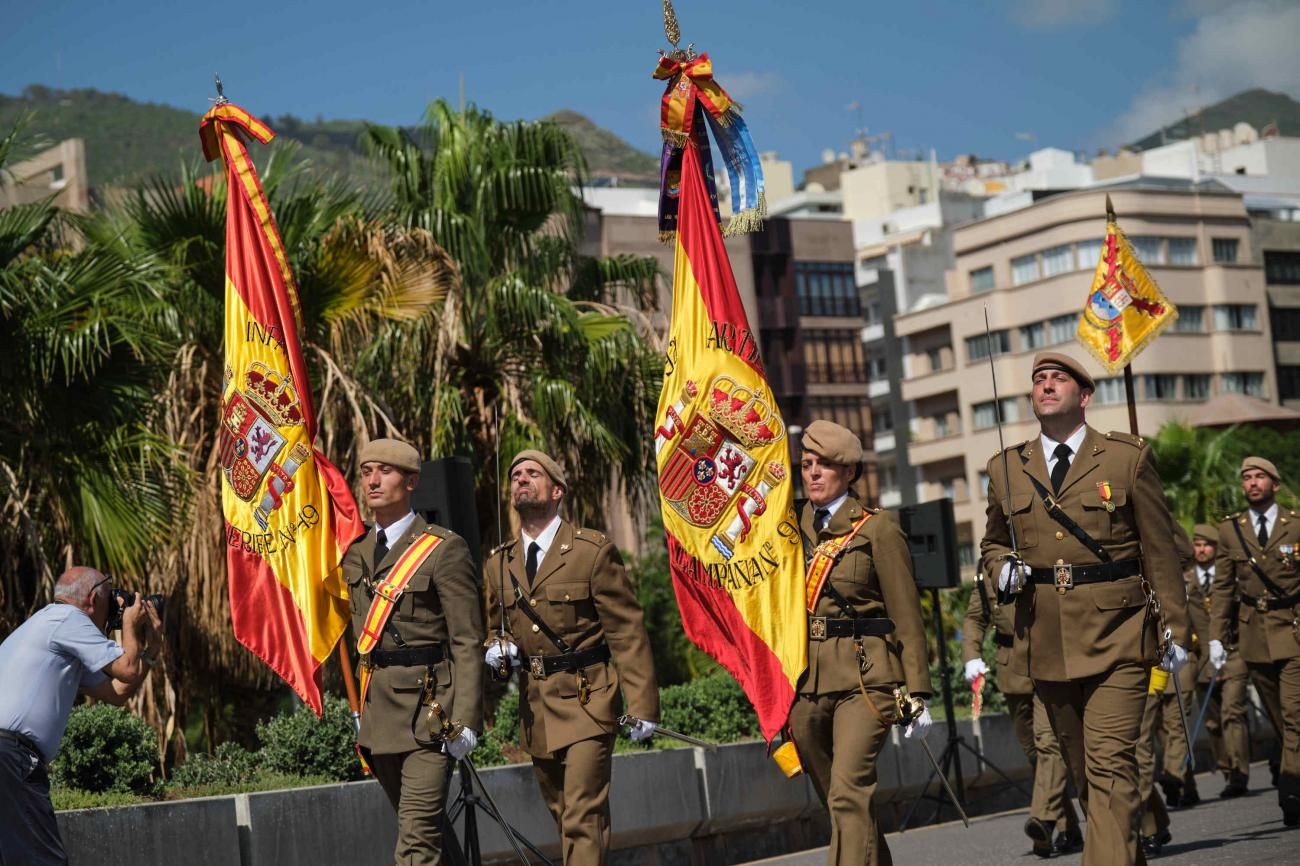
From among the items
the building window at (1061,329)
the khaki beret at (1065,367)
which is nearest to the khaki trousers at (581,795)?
the khaki beret at (1065,367)

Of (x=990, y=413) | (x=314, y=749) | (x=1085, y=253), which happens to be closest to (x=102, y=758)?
(x=314, y=749)

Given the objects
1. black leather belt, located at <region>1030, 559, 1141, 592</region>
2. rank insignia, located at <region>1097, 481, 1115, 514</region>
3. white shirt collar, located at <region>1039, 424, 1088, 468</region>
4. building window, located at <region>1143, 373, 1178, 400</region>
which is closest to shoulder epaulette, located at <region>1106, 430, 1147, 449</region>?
white shirt collar, located at <region>1039, 424, 1088, 468</region>

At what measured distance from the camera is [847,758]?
29.2ft

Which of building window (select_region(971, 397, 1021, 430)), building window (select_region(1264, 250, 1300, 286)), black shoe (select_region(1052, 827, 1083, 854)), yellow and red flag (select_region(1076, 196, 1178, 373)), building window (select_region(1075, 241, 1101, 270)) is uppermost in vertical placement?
building window (select_region(1075, 241, 1101, 270))

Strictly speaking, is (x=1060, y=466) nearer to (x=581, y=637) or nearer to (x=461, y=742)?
(x=581, y=637)

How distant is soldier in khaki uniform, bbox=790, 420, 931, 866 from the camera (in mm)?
8977

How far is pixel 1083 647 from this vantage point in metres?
8.78

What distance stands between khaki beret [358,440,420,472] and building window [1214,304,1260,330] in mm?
84848

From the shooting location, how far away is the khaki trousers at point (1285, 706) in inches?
504

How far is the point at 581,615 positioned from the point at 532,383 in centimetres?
1219

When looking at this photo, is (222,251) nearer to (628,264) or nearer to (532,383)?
(532,383)

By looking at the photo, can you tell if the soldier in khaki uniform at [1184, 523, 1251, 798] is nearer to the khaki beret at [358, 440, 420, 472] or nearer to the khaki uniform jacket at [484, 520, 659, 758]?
the khaki uniform jacket at [484, 520, 659, 758]

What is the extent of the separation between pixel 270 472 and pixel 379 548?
3248 millimetres

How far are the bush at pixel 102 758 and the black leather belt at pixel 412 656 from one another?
266 cm
